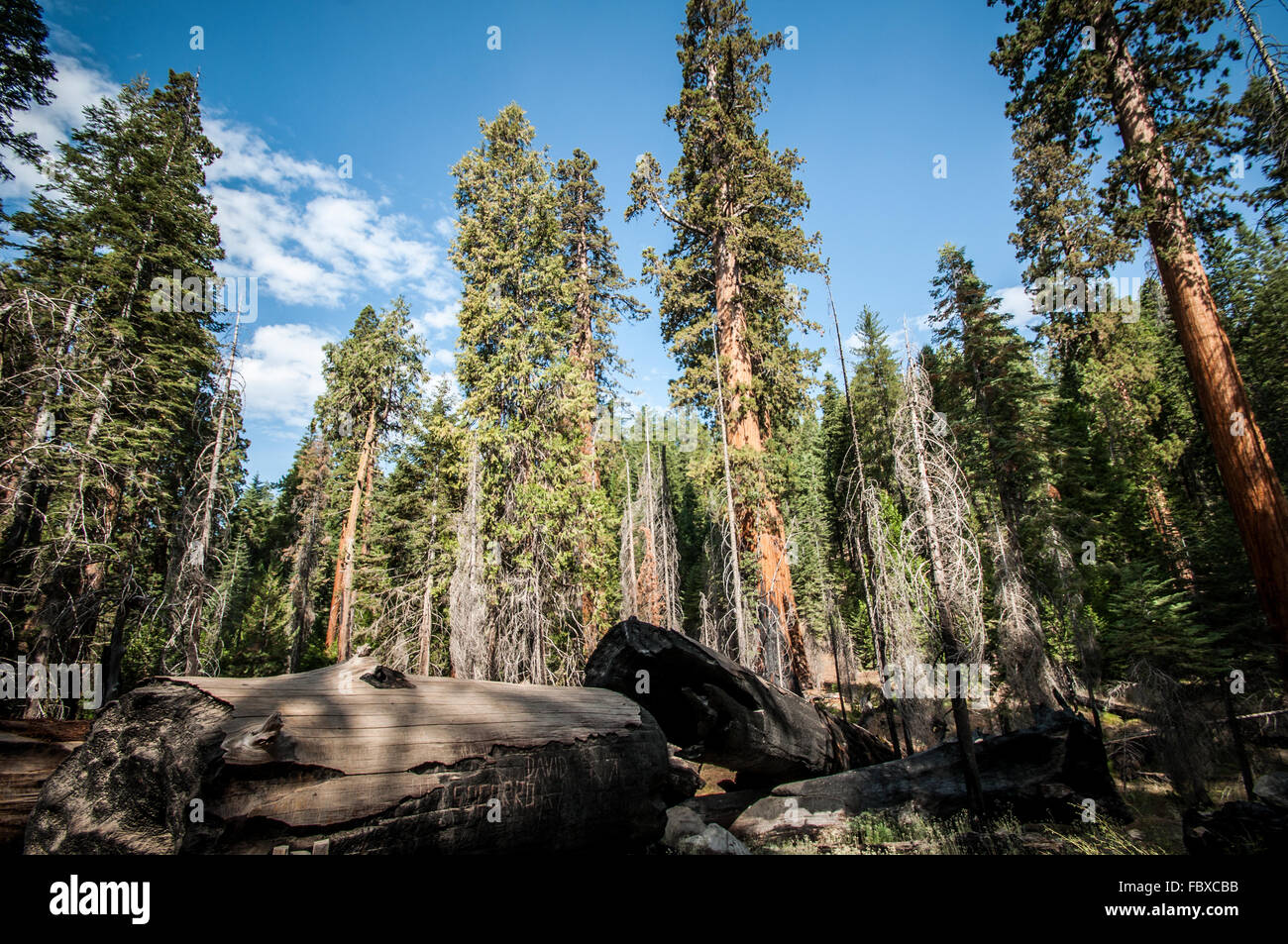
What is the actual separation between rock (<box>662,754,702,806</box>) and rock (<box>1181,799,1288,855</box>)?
184 inches

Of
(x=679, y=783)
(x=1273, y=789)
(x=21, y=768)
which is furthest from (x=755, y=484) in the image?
(x=21, y=768)

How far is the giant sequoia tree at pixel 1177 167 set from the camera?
691 centimetres

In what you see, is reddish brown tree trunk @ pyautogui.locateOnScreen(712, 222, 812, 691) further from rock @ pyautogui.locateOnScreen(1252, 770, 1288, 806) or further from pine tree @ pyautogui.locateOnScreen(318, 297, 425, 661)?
pine tree @ pyautogui.locateOnScreen(318, 297, 425, 661)

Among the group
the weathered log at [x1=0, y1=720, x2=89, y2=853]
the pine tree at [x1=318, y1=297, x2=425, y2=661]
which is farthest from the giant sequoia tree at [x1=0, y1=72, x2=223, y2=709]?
the weathered log at [x1=0, y1=720, x2=89, y2=853]

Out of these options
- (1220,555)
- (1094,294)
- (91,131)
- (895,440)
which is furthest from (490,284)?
(1220,555)

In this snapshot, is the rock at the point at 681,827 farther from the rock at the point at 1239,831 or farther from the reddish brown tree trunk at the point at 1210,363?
the reddish brown tree trunk at the point at 1210,363

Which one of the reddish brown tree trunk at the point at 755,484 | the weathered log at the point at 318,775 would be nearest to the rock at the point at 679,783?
the weathered log at the point at 318,775

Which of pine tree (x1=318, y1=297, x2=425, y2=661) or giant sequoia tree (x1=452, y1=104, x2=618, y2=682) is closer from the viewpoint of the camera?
giant sequoia tree (x1=452, y1=104, x2=618, y2=682)

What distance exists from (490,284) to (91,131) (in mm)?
16896

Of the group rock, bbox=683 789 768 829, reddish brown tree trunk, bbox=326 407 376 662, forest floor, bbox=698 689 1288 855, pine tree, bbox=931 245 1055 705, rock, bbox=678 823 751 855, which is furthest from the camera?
reddish brown tree trunk, bbox=326 407 376 662

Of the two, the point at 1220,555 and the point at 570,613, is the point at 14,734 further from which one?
the point at 1220,555

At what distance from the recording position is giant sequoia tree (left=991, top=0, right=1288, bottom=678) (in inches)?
A: 272

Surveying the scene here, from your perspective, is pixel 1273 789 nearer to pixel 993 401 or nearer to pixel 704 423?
pixel 704 423

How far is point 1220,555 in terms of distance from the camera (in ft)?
52.6
